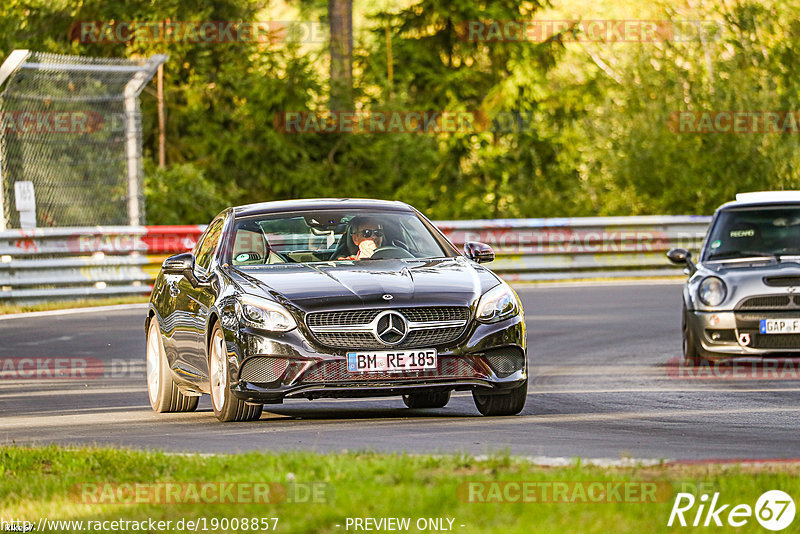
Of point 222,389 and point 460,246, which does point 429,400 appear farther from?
point 460,246

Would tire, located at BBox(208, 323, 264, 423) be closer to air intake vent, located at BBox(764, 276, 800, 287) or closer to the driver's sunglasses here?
the driver's sunglasses

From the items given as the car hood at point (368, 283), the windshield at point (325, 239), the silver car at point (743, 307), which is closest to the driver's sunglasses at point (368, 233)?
the windshield at point (325, 239)

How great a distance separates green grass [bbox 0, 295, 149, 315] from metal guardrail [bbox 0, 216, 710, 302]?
0.14 metres

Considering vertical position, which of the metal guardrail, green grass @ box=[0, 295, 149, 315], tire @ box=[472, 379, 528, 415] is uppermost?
tire @ box=[472, 379, 528, 415]

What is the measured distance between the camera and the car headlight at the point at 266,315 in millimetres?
10234

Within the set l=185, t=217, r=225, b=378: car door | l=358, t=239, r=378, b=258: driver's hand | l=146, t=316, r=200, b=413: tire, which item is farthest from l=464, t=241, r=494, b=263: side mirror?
l=146, t=316, r=200, b=413: tire

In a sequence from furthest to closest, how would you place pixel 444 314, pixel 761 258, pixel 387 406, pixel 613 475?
pixel 761 258, pixel 387 406, pixel 444 314, pixel 613 475

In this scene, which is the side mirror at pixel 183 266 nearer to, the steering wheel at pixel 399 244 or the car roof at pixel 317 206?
the car roof at pixel 317 206

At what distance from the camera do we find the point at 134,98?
→ 83.4 feet

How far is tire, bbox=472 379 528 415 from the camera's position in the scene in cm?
1081

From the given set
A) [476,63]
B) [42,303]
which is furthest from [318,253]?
[476,63]

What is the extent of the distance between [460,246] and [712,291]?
1421cm

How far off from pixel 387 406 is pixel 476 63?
3257cm

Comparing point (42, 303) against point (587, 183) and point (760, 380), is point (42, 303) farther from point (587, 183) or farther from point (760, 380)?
point (587, 183)
